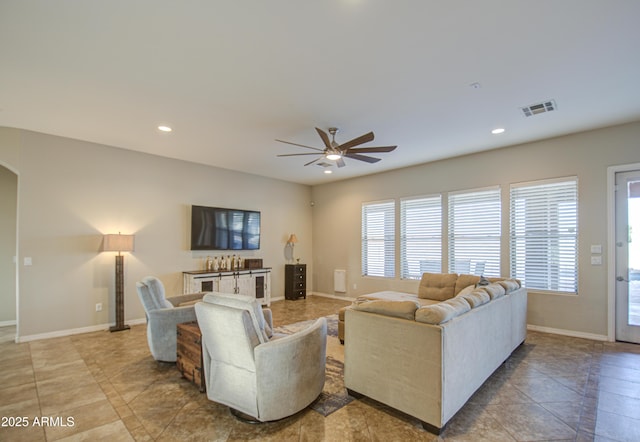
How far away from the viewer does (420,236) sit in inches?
261

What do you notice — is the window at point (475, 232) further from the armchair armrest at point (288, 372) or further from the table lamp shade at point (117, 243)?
the table lamp shade at point (117, 243)

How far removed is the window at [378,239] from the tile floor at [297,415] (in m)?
3.36

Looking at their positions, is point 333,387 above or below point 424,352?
below

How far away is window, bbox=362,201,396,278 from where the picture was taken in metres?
7.13

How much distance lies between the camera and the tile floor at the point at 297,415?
7.91ft

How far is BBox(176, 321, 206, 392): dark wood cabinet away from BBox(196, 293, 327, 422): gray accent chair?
325 mm

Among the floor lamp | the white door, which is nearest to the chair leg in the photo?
the floor lamp

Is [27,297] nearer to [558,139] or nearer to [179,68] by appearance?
[179,68]

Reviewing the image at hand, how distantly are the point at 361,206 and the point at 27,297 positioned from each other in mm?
6395

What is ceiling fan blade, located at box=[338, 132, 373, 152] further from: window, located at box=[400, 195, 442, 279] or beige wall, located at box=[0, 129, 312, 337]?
beige wall, located at box=[0, 129, 312, 337]

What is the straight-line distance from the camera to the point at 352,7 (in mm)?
2189

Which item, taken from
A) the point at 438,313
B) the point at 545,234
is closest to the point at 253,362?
the point at 438,313

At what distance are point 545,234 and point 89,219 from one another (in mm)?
7542

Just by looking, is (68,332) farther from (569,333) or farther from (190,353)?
(569,333)
